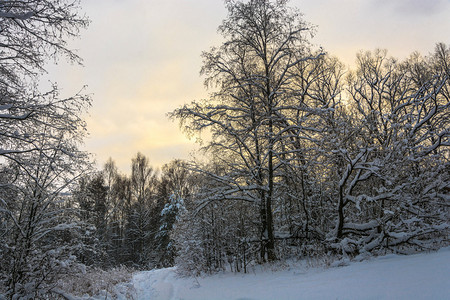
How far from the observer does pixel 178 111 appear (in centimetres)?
1084

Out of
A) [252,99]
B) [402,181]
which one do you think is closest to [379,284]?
[402,181]

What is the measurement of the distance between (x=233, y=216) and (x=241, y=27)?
774cm

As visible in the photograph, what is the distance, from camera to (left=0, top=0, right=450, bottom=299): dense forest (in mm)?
6301

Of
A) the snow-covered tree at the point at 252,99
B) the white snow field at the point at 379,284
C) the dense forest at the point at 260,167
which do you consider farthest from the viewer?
the snow-covered tree at the point at 252,99

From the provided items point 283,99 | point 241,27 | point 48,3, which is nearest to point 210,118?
point 283,99

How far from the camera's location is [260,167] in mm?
10188

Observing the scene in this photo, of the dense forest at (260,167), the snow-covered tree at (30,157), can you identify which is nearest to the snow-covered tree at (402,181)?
the dense forest at (260,167)

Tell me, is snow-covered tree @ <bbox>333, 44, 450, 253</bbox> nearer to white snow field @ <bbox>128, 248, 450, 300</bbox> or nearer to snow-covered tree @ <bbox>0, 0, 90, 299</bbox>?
white snow field @ <bbox>128, 248, 450, 300</bbox>

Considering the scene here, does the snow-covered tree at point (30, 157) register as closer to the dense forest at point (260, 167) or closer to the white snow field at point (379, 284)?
the dense forest at point (260, 167)

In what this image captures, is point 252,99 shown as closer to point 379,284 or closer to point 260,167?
point 260,167

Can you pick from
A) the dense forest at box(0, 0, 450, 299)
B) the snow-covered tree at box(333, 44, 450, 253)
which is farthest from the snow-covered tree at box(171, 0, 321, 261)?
the snow-covered tree at box(333, 44, 450, 253)

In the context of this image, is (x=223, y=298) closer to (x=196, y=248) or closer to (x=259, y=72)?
(x=196, y=248)

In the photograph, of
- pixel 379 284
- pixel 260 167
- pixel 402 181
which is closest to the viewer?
pixel 379 284

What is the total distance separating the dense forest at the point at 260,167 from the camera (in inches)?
248
